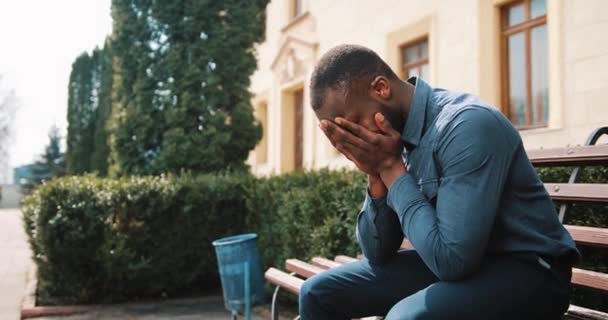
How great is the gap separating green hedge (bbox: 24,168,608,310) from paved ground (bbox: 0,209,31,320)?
391mm

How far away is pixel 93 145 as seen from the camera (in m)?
25.3

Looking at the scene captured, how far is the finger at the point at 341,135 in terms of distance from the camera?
1.80 metres

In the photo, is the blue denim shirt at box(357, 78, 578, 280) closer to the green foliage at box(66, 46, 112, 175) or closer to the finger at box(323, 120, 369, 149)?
the finger at box(323, 120, 369, 149)

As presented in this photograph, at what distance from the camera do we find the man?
5.35 feet

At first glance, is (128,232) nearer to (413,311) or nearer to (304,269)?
(304,269)

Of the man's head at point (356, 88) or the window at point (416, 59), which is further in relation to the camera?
the window at point (416, 59)

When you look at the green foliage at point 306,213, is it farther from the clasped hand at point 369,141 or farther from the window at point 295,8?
the window at point 295,8

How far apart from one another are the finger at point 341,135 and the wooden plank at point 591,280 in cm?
123

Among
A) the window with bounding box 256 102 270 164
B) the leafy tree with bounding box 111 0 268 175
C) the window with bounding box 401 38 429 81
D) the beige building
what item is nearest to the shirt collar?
the beige building

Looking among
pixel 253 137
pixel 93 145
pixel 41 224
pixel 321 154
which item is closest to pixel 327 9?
pixel 321 154

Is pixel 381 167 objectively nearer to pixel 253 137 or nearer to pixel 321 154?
A: pixel 253 137

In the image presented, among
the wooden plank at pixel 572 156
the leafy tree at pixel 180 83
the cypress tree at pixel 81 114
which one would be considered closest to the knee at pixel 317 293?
the wooden plank at pixel 572 156

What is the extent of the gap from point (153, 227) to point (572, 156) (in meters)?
4.99

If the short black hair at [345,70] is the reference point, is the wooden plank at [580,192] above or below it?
below
